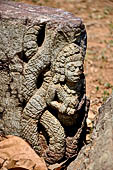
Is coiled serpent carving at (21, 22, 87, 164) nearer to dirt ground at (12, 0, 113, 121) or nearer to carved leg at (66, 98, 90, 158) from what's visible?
carved leg at (66, 98, 90, 158)

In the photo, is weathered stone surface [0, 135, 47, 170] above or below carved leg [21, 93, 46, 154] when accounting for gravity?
below

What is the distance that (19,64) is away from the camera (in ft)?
11.6

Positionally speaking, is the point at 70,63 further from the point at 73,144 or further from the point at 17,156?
the point at 17,156

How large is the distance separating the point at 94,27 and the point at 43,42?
4.90 meters

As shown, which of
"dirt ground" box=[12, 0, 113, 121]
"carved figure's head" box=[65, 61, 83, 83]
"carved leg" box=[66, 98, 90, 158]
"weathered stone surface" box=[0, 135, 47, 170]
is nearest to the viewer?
"carved figure's head" box=[65, 61, 83, 83]

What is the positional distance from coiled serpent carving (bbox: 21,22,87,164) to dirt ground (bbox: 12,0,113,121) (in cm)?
127

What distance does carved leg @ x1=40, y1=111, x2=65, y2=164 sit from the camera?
11.6 feet

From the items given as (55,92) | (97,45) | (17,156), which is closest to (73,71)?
(55,92)

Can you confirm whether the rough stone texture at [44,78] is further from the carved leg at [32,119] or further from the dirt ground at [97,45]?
the dirt ground at [97,45]

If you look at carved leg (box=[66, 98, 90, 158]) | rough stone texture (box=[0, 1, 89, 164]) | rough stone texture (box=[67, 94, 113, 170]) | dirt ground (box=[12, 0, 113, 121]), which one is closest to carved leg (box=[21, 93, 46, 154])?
rough stone texture (box=[0, 1, 89, 164])

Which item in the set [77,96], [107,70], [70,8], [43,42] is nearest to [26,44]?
[43,42]

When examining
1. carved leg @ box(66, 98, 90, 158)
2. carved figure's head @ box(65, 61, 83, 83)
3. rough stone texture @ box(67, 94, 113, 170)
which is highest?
carved figure's head @ box(65, 61, 83, 83)

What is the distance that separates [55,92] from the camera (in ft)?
A: 11.3

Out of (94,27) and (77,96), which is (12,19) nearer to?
(77,96)
